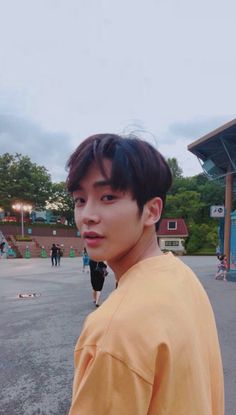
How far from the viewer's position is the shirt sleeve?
77 centimetres


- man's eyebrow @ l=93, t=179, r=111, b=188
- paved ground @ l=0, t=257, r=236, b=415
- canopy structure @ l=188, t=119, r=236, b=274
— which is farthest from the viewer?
canopy structure @ l=188, t=119, r=236, b=274

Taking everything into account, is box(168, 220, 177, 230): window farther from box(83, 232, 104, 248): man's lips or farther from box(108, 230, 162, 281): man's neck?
box(83, 232, 104, 248): man's lips

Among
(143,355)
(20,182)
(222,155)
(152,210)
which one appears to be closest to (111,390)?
(143,355)

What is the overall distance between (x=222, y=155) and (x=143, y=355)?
60.8 feet

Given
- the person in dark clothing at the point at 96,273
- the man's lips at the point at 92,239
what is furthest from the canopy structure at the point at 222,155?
the man's lips at the point at 92,239

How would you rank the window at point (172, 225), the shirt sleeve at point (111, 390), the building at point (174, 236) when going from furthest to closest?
1. the window at point (172, 225)
2. the building at point (174, 236)
3. the shirt sleeve at point (111, 390)

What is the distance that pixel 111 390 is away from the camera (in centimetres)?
78

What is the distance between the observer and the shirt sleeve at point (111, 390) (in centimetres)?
77

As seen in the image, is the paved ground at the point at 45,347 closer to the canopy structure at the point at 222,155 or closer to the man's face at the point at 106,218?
the man's face at the point at 106,218

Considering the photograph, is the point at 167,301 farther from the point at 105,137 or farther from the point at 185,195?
the point at 185,195

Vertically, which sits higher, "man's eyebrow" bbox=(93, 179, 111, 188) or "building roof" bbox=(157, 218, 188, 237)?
"man's eyebrow" bbox=(93, 179, 111, 188)

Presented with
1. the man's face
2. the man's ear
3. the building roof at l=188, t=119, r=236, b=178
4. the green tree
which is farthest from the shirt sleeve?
the green tree

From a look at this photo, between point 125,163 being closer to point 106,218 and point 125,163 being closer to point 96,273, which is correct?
point 106,218

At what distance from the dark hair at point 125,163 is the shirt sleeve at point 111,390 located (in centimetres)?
46
